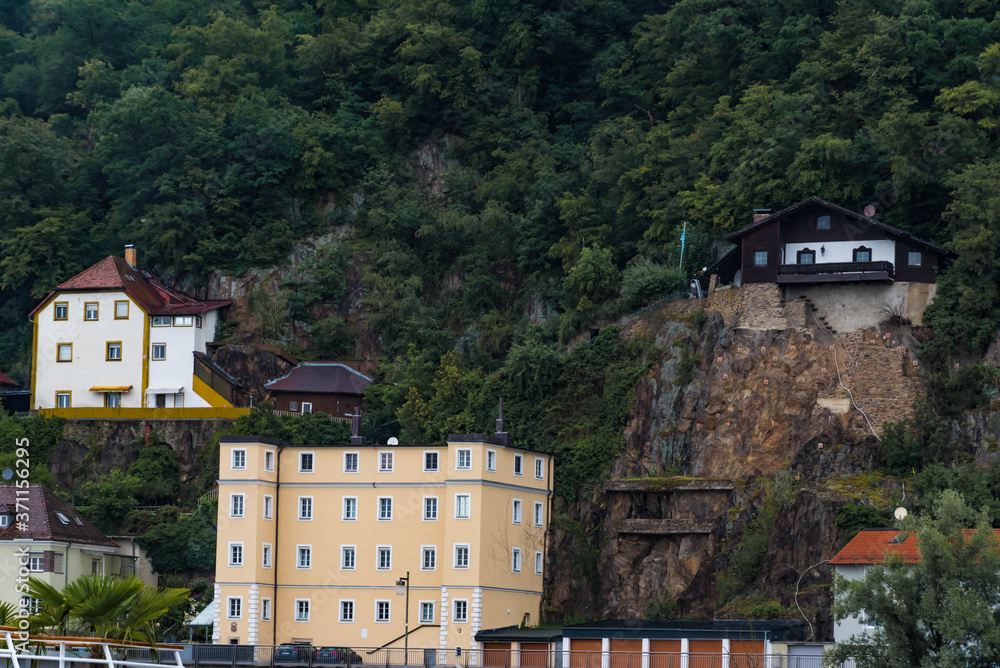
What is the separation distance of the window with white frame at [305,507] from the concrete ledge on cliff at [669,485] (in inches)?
556

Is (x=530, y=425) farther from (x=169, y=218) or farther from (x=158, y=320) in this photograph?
(x=169, y=218)

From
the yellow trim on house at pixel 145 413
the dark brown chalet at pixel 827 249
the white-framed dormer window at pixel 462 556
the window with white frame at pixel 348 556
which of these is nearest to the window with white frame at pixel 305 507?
the window with white frame at pixel 348 556

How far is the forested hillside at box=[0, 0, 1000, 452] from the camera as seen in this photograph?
80688mm

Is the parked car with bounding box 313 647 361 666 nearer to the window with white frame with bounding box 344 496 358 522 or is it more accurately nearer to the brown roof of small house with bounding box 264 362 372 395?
the window with white frame with bounding box 344 496 358 522

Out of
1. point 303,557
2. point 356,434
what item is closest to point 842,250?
point 356,434

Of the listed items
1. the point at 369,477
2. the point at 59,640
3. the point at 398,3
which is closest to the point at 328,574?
the point at 369,477

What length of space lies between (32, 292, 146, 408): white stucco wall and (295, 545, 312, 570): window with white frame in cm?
2007

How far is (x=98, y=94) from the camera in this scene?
11150 cm

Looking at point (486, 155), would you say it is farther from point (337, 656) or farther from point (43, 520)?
point (337, 656)

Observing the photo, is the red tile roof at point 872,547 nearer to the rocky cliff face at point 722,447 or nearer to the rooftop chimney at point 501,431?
the rocky cliff face at point 722,447

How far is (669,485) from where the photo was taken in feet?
242

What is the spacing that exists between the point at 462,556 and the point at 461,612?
8.33ft

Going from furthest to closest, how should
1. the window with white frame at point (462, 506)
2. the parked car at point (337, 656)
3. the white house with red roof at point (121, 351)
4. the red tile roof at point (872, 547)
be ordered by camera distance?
the white house with red roof at point (121, 351) → the window with white frame at point (462, 506) → the parked car at point (337, 656) → the red tile roof at point (872, 547)

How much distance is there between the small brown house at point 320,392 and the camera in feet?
293
